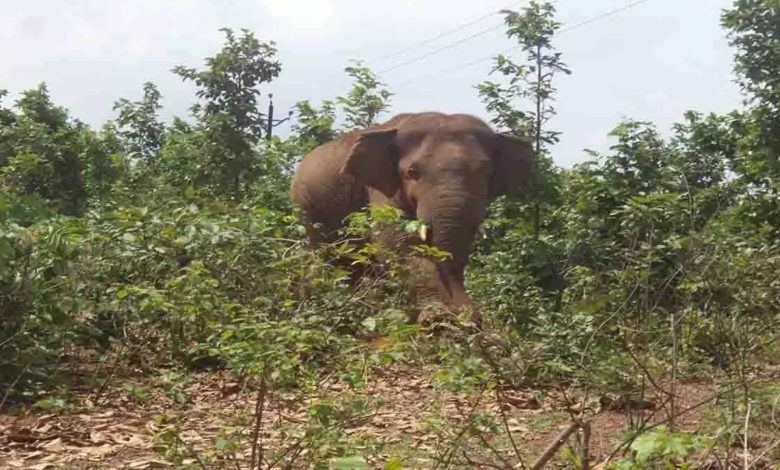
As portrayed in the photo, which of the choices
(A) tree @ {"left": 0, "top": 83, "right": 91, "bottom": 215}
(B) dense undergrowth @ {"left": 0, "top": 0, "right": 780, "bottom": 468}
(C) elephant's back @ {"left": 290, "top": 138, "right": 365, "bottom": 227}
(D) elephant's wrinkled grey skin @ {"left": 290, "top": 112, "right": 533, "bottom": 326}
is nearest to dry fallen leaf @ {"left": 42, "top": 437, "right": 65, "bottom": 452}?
(B) dense undergrowth @ {"left": 0, "top": 0, "right": 780, "bottom": 468}

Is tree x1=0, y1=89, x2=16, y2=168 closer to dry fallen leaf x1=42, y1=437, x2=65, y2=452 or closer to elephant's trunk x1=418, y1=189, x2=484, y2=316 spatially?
→ elephant's trunk x1=418, y1=189, x2=484, y2=316

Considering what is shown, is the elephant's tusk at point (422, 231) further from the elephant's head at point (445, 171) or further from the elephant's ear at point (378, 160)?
the elephant's ear at point (378, 160)

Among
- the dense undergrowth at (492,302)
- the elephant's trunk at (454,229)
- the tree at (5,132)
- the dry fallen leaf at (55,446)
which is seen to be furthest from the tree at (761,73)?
the tree at (5,132)

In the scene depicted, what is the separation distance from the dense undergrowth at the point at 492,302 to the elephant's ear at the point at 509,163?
57cm

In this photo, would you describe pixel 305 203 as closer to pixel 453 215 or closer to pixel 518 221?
pixel 518 221

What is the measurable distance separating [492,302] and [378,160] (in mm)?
1863

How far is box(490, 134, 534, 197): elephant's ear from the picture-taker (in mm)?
10461

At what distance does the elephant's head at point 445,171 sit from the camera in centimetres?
936

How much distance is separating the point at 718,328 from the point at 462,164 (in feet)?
16.7

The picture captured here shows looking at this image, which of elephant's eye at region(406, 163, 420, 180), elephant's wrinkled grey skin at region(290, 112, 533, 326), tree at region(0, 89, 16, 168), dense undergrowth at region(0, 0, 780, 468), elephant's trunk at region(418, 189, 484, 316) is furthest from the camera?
tree at region(0, 89, 16, 168)

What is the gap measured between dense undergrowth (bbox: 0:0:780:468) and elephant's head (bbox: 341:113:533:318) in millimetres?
612

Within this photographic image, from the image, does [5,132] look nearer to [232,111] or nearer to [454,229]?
[232,111]

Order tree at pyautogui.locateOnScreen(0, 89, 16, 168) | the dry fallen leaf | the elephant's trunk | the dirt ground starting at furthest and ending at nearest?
1. tree at pyautogui.locateOnScreen(0, 89, 16, 168)
2. the elephant's trunk
3. the dry fallen leaf
4. the dirt ground

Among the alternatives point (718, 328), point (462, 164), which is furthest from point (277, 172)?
point (718, 328)
